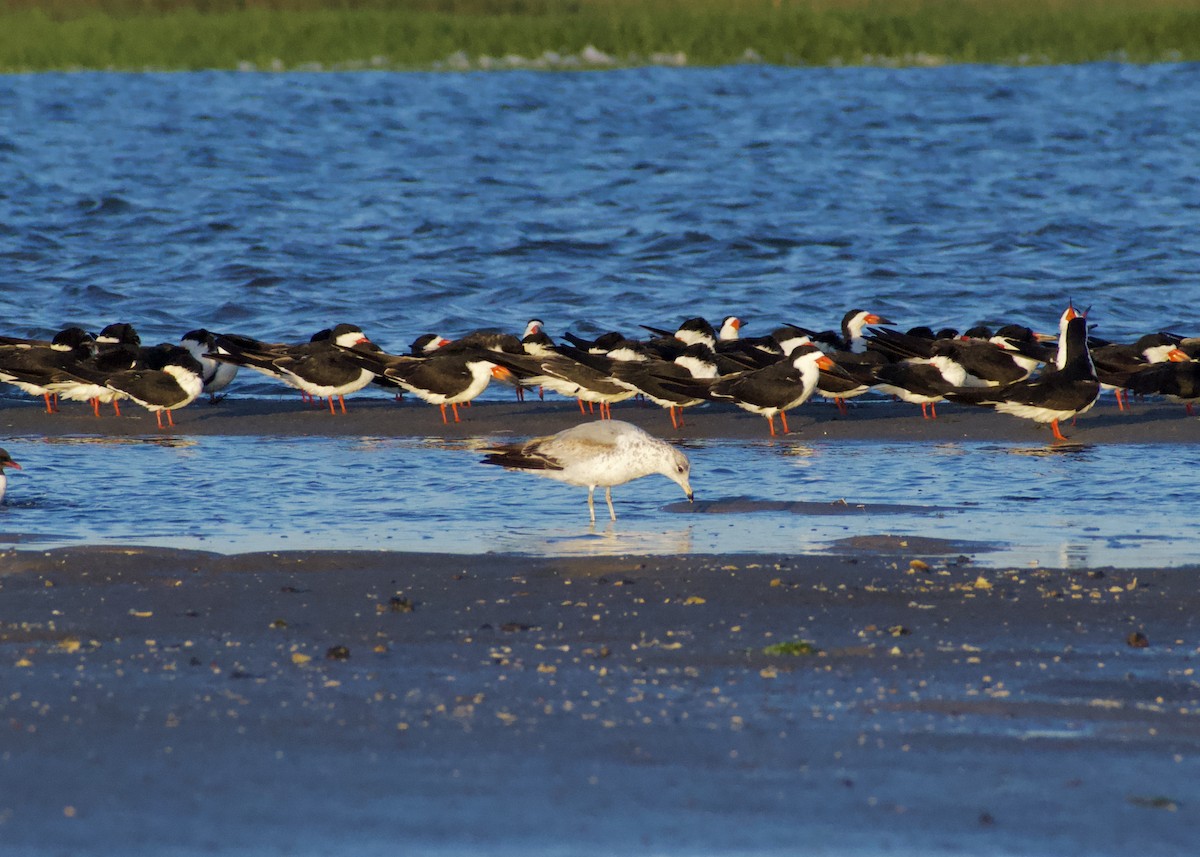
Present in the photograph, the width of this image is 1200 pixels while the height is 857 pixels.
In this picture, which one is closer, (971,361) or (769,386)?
(769,386)

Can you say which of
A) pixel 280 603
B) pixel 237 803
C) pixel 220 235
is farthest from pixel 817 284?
pixel 237 803

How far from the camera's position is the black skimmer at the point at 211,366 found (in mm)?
16453

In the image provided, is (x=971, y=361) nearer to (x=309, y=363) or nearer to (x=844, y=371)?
(x=844, y=371)

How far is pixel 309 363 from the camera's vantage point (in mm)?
15820

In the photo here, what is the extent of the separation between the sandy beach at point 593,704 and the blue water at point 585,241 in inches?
45.9

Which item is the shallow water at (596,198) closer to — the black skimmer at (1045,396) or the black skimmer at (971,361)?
the black skimmer at (971,361)

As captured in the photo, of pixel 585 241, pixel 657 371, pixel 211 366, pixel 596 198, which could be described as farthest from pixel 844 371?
pixel 596 198

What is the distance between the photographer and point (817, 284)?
25.0m

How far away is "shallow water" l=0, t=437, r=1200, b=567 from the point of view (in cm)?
976

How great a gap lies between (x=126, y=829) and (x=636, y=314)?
18075mm

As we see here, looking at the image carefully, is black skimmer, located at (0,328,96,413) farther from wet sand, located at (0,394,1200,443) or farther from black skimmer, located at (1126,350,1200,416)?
black skimmer, located at (1126,350,1200,416)

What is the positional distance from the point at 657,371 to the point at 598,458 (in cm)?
419

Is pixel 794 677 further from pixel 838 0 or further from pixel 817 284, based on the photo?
pixel 838 0

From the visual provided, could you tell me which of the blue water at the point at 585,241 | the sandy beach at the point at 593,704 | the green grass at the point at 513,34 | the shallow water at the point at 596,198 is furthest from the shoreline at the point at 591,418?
the green grass at the point at 513,34
